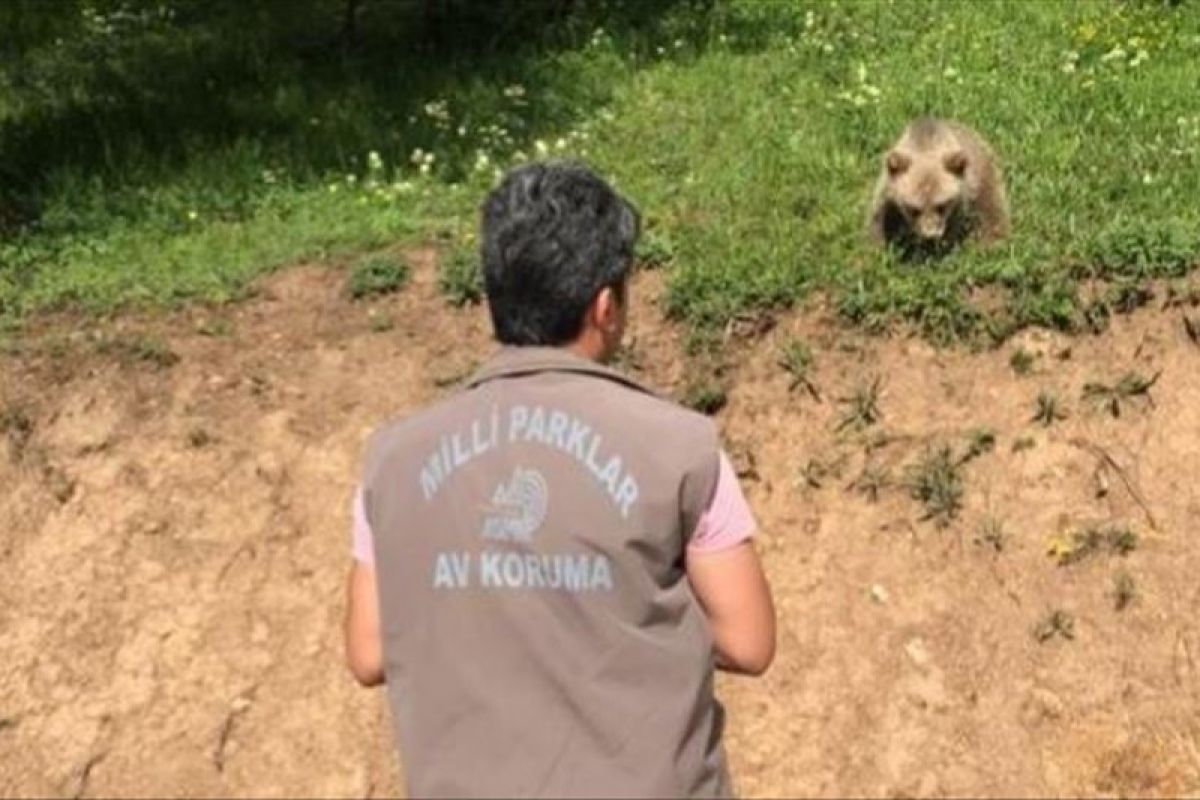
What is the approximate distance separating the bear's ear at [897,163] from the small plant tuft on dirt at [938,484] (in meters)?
1.63

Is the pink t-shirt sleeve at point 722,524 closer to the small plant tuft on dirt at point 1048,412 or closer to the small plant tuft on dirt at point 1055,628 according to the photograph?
the small plant tuft on dirt at point 1055,628

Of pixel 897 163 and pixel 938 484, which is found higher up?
pixel 897 163

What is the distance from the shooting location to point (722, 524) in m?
3.06

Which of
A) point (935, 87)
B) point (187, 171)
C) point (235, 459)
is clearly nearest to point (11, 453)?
point (235, 459)

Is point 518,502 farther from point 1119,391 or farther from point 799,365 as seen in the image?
point 1119,391

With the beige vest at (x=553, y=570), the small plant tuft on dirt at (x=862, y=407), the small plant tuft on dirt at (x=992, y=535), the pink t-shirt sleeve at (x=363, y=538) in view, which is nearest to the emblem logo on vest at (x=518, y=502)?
the beige vest at (x=553, y=570)

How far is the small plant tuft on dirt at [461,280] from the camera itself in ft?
27.9

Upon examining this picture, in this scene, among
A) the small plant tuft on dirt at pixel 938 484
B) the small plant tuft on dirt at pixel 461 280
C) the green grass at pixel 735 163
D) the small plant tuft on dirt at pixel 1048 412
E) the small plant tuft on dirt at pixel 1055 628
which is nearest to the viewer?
the small plant tuft on dirt at pixel 1055 628

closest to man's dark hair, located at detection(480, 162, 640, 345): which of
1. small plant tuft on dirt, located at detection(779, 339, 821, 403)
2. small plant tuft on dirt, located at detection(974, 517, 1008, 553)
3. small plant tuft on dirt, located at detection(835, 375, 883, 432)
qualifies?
small plant tuft on dirt, located at detection(974, 517, 1008, 553)

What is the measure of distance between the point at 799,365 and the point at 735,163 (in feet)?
7.06

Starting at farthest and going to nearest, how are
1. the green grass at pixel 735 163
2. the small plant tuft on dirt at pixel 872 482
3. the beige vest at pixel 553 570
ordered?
the green grass at pixel 735 163
the small plant tuft on dirt at pixel 872 482
the beige vest at pixel 553 570

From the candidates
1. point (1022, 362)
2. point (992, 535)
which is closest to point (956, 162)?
point (1022, 362)

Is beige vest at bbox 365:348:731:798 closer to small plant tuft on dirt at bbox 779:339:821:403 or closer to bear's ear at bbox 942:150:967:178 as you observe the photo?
small plant tuft on dirt at bbox 779:339:821:403

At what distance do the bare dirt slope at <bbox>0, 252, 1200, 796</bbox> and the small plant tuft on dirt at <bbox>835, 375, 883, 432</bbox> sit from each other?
4 centimetres
